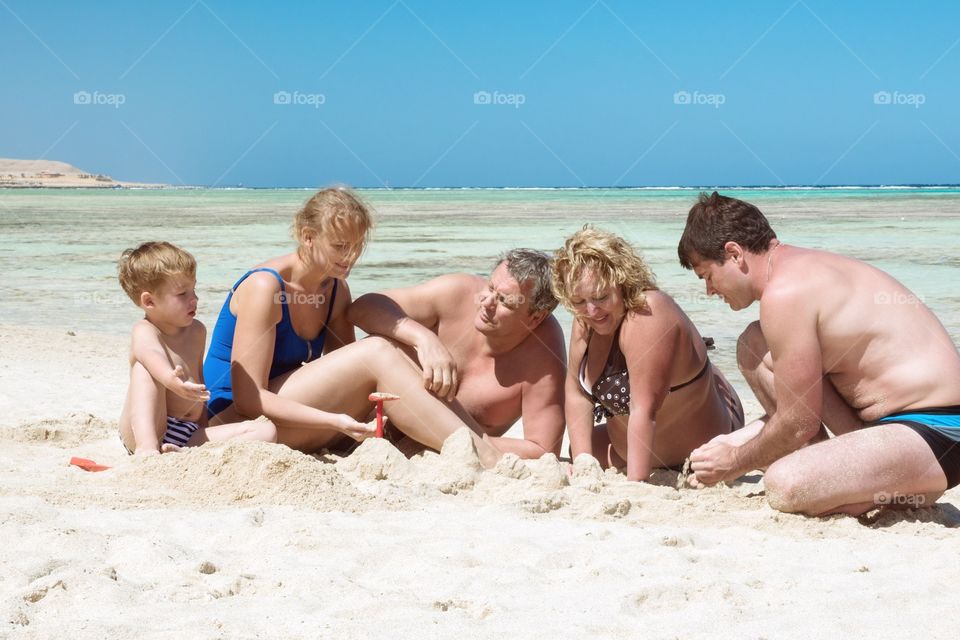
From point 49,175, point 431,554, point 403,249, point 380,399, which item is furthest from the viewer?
point 49,175

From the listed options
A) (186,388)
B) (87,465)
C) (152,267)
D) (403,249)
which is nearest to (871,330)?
(186,388)

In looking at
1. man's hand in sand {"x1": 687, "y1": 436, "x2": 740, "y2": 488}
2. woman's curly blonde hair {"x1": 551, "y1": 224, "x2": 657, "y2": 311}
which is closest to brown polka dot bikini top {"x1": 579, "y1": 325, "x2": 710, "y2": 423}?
woman's curly blonde hair {"x1": 551, "y1": 224, "x2": 657, "y2": 311}

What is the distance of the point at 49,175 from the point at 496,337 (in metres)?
107

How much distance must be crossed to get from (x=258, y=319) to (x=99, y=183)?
11080cm

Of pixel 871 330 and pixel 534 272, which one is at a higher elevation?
pixel 534 272

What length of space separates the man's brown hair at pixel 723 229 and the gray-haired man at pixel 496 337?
0.88 meters

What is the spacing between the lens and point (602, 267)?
3.99 meters

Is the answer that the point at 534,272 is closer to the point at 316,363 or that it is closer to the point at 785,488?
the point at 316,363

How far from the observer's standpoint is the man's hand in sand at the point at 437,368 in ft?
14.0

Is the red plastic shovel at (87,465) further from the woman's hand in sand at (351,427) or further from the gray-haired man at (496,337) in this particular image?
the gray-haired man at (496,337)

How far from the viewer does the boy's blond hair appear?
420 centimetres

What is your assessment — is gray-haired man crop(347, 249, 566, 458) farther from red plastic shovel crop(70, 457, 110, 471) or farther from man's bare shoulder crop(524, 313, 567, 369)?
red plastic shovel crop(70, 457, 110, 471)

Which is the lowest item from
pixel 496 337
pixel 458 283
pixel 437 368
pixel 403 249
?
pixel 437 368

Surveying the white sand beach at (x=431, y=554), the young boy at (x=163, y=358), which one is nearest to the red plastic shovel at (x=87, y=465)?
the white sand beach at (x=431, y=554)
